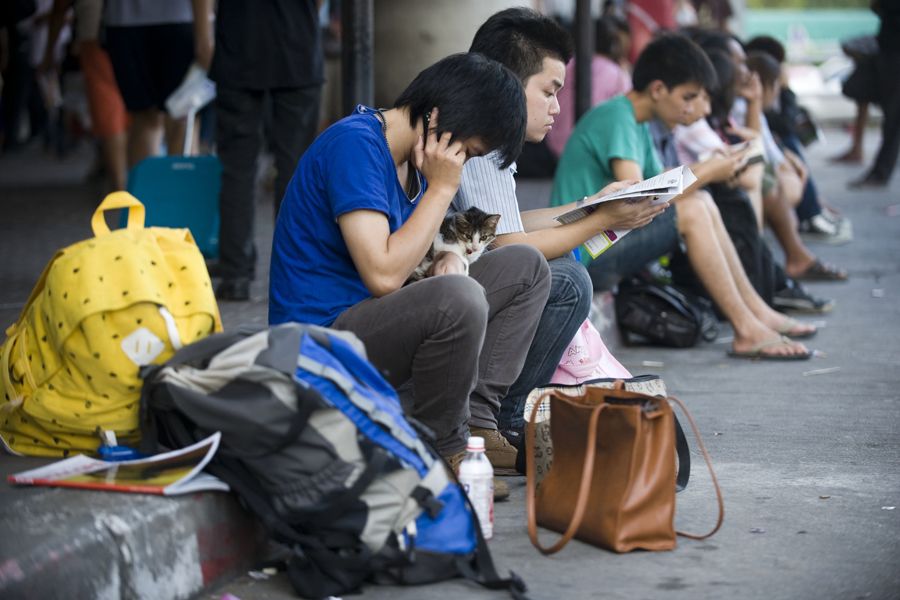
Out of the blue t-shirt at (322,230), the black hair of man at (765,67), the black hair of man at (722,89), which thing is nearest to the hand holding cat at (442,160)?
the blue t-shirt at (322,230)

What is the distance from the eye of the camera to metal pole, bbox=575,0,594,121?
29.9 ft

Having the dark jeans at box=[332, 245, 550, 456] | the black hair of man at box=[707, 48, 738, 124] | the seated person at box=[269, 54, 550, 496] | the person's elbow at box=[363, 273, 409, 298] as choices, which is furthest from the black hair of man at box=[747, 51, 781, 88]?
the person's elbow at box=[363, 273, 409, 298]

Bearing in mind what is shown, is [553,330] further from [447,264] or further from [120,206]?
[120,206]

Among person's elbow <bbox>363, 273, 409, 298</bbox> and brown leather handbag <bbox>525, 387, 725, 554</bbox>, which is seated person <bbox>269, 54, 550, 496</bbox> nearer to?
person's elbow <bbox>363, 273, 409, 298</bbox>

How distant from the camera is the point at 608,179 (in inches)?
225

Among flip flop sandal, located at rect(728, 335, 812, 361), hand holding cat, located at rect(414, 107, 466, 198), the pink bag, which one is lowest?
flip flop sandal, located at rect(728, 335, 812, 361)

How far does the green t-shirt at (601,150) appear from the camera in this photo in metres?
5.58

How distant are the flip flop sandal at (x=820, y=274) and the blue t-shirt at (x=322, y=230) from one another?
200 inches

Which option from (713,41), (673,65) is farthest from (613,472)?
(713,41)

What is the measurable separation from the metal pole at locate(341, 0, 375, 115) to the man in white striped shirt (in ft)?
4.14

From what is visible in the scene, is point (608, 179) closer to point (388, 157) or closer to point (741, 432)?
point (741, 432)

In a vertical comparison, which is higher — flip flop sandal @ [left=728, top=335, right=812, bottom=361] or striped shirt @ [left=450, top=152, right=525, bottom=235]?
striped shirt @ [left=450, top=152, right=525, bottom=235]

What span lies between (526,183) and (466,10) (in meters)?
2.37

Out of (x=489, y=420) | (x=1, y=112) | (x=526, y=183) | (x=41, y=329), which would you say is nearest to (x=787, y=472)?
(x=489, y=420)
